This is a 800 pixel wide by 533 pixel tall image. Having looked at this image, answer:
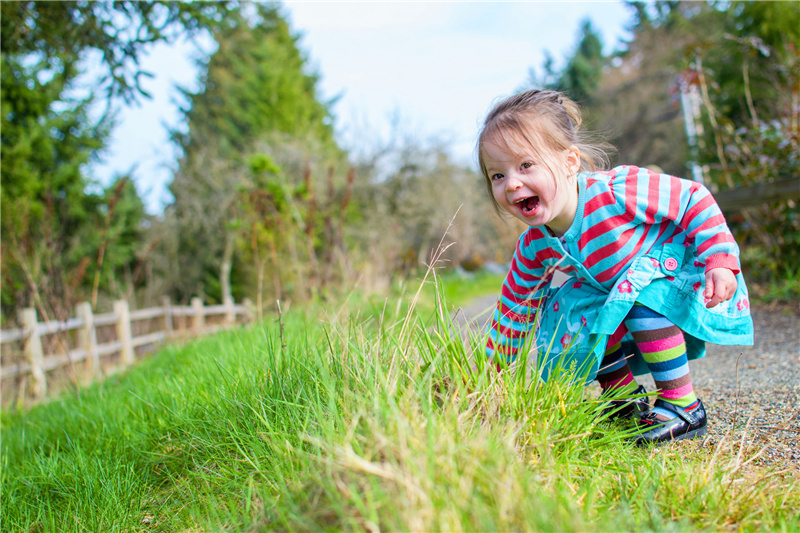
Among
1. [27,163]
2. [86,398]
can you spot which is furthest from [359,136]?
[86,398]

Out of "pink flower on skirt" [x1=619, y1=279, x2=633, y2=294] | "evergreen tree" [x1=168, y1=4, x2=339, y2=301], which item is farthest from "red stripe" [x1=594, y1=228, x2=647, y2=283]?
"evergreen tree" [x1=168, y1=4, x2=339, y2=301]

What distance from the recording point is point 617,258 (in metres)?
1.94

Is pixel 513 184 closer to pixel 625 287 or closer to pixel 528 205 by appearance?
pixel 528 205

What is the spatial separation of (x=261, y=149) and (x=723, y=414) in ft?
60.3

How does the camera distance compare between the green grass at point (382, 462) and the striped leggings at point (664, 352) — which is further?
the striped leggings at point (664, 352)

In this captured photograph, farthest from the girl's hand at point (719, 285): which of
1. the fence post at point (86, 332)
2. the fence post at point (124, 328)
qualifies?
the fence post at point (124, 328)

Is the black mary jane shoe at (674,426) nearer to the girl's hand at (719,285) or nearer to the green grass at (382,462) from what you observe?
the green grass at (382,462)

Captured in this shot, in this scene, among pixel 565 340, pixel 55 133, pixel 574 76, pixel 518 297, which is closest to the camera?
pixel 565 340

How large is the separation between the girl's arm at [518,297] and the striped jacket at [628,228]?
0.04ft

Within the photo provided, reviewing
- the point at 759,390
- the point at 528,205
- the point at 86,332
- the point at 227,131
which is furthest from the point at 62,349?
the point at 227,131

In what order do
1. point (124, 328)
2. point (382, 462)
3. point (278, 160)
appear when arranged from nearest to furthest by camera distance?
point (382, 462)
point (124, 328)
point (278, 160)

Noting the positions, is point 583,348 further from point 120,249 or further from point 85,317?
point 120,249

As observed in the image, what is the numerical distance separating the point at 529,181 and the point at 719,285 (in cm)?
69

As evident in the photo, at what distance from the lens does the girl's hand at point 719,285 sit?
66.7 inches
